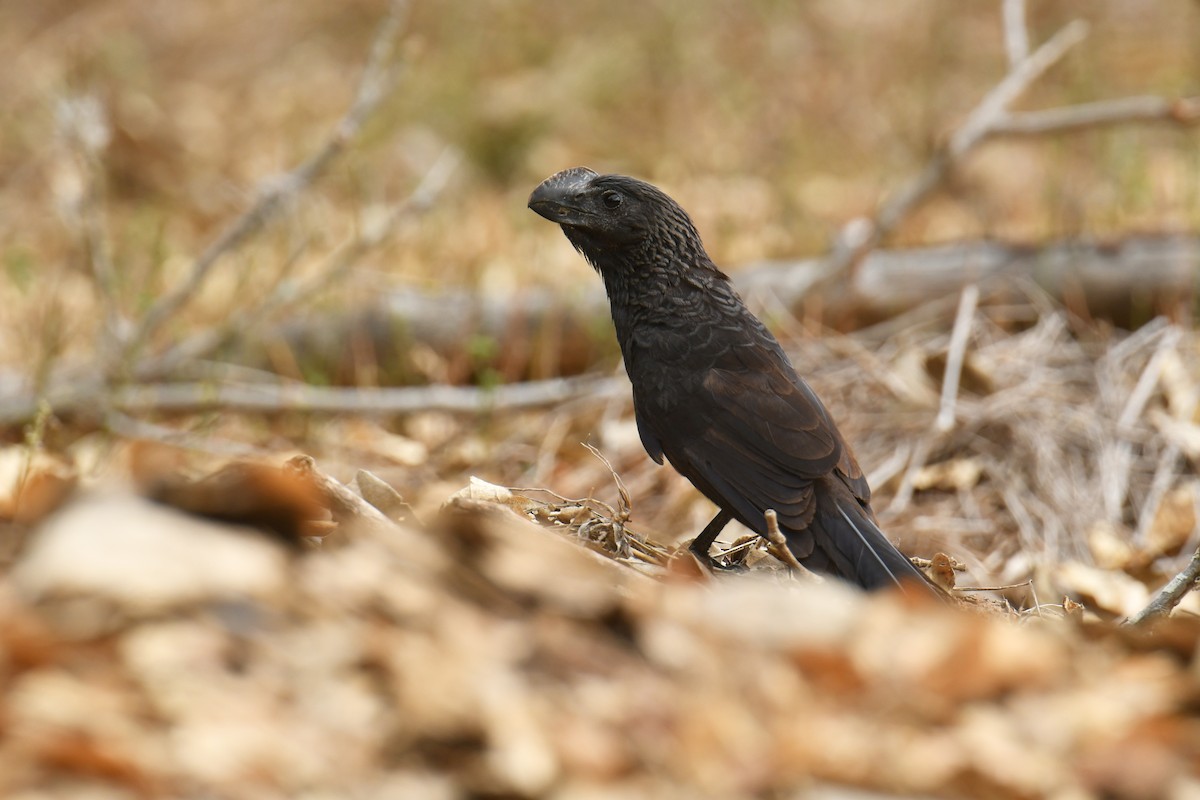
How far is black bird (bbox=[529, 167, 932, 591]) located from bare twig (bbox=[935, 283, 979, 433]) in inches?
53.7

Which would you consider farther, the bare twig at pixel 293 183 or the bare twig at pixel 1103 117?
the bare twig at pixel 1103 117

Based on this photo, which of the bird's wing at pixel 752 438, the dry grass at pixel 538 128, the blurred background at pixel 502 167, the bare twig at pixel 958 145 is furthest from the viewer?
the dry grass at pixel 538 128

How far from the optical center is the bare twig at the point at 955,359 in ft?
16.4

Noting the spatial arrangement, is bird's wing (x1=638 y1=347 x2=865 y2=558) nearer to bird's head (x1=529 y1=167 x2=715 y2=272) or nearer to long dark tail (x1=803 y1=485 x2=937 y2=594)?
long dark tail (x1=803 y1=485 x2=937 y2=594)

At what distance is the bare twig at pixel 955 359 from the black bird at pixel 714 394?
1.36 metres

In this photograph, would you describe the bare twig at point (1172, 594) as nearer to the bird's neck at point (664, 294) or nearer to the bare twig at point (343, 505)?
the bird's neck at point (664, 294)

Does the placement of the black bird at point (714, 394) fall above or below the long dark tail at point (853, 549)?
above

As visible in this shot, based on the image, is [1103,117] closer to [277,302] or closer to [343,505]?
[277,302]

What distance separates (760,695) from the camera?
5.88ft

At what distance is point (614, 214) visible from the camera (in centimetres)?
396

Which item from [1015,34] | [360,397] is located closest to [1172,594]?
[360,397]

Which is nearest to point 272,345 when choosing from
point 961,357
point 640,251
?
point 640,251

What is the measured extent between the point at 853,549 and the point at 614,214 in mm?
1408

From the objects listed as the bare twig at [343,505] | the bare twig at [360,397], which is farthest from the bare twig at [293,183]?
the bare twig at [343,505]
